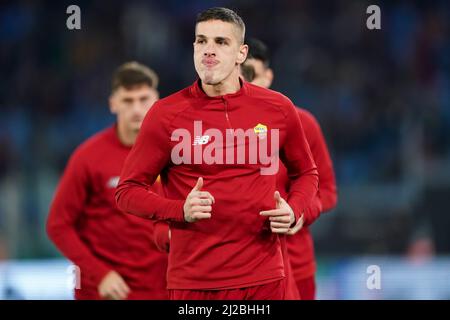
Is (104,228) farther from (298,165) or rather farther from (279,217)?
(279,217)

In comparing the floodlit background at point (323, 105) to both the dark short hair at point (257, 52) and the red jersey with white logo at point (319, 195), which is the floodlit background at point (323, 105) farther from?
the dark short hair at point (257, 52)

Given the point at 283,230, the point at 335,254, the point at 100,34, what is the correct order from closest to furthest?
the point at 283,230, the point at 335,254, the point at 100,34

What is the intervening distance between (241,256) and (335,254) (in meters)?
6.51

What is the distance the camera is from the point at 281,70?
11953 millimetres

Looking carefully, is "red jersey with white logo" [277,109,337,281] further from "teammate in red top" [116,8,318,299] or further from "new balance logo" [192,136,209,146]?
"new balance logo" [192,136,209,146]

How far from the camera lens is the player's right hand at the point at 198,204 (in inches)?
150

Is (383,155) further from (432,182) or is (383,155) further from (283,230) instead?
(283,230)

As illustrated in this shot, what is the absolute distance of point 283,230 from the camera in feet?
13.0

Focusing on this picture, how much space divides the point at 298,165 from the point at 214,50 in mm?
697

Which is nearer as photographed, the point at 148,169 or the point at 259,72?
the point at 148,169

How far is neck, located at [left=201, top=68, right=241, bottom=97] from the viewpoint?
417cm

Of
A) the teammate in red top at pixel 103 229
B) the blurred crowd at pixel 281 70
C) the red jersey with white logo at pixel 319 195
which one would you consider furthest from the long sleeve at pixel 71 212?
the blurred crowd at pixel 281 70

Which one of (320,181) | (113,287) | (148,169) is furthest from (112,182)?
(148,169)
